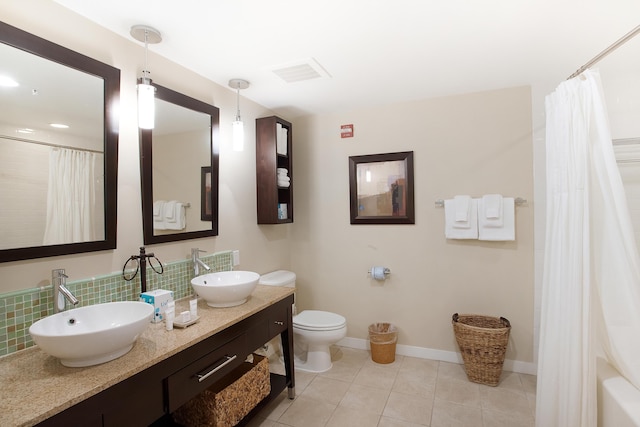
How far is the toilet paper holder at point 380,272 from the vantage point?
2992 mm

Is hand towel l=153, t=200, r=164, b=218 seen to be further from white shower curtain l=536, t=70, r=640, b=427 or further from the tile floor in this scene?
white shower curtain l=536, t=70, r=640, b=427

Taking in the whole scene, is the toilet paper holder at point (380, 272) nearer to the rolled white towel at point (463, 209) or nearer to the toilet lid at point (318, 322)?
the toilet lid at point (318, 322)

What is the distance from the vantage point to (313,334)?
263 centimetres

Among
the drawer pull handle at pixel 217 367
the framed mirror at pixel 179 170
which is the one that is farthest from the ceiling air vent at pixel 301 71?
the drawer pull handle at pixel 217 367

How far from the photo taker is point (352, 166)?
10.3 feet

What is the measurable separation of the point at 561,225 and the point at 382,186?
158 centimetres

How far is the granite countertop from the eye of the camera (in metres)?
0.97

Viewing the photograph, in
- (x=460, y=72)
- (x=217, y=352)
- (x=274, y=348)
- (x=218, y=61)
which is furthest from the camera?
(x=274, y=348)

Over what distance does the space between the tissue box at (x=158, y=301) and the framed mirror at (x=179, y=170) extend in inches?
13.9

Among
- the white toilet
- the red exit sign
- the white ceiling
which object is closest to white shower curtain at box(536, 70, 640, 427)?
the white ceiling

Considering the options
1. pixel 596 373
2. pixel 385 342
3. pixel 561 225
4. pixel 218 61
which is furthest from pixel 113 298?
pixel 596 373

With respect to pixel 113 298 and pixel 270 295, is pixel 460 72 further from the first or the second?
pixel 113 298

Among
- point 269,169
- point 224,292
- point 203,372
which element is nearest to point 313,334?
point 224,292

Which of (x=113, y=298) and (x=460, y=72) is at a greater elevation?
(x=460, y=72)
